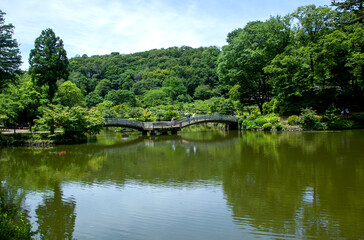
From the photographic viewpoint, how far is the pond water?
6.89 m

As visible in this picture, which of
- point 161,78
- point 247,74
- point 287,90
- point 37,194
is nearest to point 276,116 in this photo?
point 287,90

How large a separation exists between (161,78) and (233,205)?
7479 cm

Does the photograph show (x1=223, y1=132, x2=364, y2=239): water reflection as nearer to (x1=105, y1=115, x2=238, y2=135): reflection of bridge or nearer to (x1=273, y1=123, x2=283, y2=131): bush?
(x1=273, y1=123, x2=283, y2=131): bush

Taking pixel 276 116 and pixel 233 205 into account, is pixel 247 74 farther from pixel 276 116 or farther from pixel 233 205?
pixel 233 205

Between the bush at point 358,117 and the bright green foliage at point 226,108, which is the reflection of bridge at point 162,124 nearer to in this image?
the bright green foliage at point 226,108

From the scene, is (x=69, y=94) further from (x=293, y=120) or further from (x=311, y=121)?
(x=311, y=121)

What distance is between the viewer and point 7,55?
25.9 metres

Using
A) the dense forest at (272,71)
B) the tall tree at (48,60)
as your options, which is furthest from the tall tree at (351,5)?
the tall tree at (48,60)

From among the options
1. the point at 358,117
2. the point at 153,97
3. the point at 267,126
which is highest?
the point at 153,97

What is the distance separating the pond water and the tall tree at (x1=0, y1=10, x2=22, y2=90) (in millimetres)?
12979

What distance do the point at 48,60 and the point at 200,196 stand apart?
27321 mm

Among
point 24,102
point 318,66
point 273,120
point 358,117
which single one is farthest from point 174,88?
point 358,117

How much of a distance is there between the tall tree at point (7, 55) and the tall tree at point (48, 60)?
3876mm

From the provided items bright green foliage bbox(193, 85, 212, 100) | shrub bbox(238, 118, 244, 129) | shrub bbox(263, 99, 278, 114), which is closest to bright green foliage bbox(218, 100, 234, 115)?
shrub bbox(238, 118, 244, 129)
